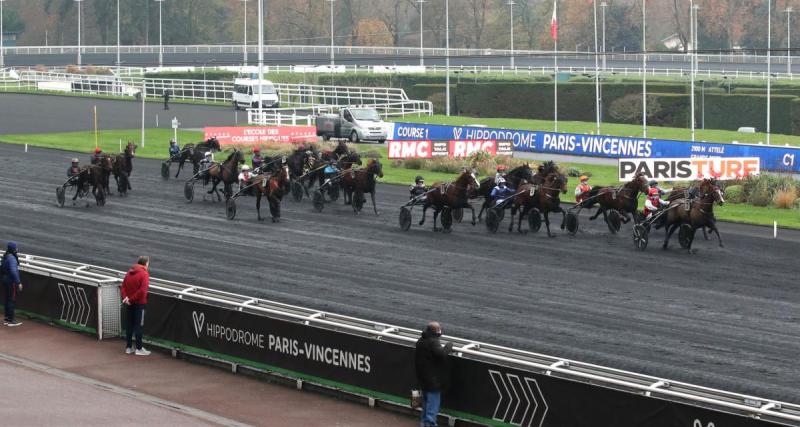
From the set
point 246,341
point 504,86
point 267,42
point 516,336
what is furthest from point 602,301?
point 267,42

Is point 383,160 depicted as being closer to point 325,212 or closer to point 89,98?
point 325,212

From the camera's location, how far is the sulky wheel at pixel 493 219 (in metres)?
29.2

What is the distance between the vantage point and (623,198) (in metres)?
28.2

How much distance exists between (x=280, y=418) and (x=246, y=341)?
224 centimetres

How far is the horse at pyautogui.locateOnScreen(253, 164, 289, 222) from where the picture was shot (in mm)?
30719

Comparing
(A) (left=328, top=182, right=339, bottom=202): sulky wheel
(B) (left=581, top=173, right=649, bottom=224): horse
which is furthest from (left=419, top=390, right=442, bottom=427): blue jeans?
(A) (left=328, top=182, right=339, bottom=202): sulky wheel

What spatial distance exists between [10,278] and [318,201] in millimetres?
14782

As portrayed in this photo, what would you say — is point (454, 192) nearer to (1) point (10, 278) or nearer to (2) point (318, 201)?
(2) point (318, 201)

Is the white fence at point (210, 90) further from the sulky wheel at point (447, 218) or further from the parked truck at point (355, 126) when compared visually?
the sulky wheel at point (447, 218)

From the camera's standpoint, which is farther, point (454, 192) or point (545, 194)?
point (454, 192)

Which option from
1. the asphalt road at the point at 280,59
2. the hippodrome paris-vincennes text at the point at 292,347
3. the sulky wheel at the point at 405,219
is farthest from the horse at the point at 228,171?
the asphalt road at the point at 280,59

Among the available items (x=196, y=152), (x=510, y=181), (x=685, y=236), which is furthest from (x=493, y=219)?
(x=196, y=152)

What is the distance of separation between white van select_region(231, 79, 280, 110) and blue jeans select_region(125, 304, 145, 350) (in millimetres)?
53953

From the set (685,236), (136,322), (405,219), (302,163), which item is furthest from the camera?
(302,163)
